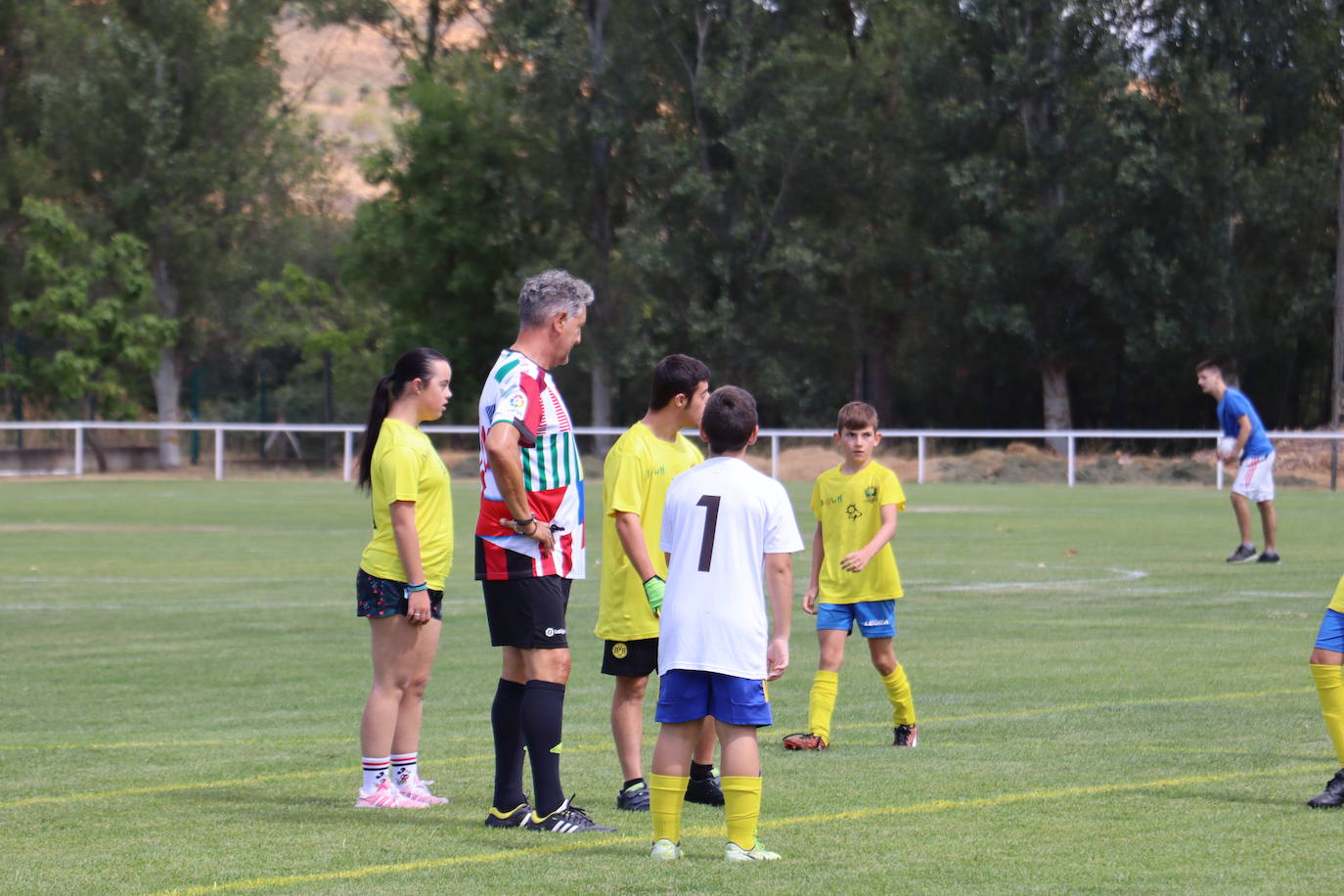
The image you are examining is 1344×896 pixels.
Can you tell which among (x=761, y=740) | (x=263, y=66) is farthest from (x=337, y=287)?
(x=761, y=740)

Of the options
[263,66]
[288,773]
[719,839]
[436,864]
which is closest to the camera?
[436,864]

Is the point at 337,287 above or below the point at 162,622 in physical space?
above

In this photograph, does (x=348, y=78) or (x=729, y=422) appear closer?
(x=729, y=422)

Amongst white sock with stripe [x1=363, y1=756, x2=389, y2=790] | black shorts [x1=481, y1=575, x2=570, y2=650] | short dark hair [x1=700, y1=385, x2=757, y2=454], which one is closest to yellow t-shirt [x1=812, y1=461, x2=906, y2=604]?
black shorts [x1=481, y1=575, x2=570, y2=650]

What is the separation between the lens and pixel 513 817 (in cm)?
702

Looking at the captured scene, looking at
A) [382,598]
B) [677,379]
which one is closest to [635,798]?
[382,598]

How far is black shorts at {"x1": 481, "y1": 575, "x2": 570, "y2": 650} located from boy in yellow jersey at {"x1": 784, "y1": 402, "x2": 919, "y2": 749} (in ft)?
7.48

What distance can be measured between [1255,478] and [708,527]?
15.7 m

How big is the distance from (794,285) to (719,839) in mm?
50508

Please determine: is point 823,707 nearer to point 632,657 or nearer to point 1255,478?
point 632,657

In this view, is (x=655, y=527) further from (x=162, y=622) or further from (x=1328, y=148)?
(x=1328, y=148)

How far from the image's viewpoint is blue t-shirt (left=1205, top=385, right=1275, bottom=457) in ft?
67.9

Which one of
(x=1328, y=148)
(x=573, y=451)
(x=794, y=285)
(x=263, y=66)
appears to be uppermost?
(x=263, y=66)

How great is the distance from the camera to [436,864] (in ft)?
20.7
